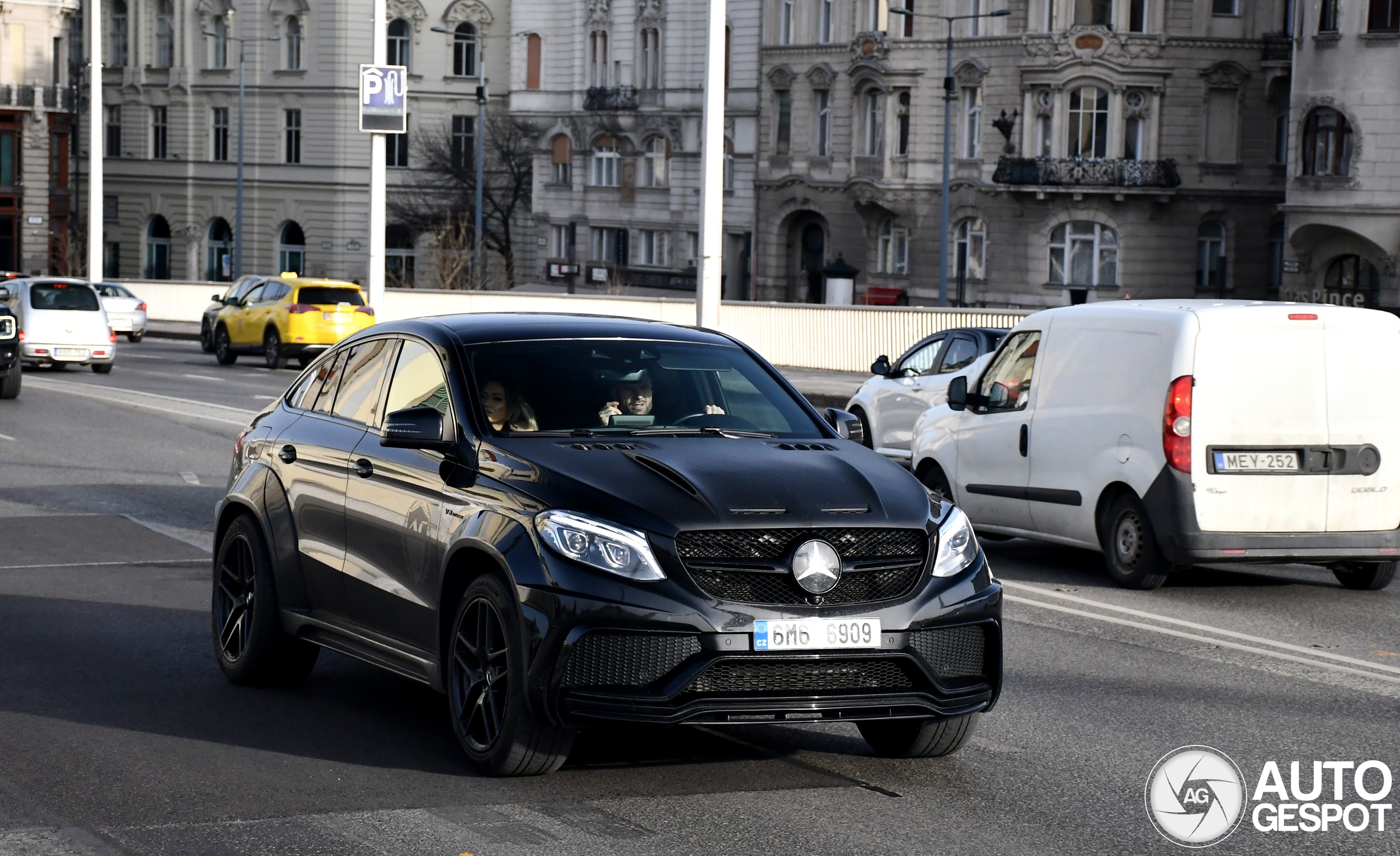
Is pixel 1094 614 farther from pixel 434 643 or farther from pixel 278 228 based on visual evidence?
pixel 278 228

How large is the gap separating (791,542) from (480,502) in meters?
1.10

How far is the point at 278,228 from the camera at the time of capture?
89.4 metres

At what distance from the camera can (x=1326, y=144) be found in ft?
176

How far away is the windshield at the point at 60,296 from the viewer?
33.3m

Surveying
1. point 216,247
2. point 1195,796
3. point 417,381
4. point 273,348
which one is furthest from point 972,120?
Result: point 1195,796

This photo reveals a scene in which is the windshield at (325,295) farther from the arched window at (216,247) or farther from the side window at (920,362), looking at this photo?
the arched window at (216,247)

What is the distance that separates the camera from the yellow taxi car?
1503 inches

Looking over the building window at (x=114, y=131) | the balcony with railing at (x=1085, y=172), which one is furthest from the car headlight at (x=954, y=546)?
the building window at (x=114, y=131)

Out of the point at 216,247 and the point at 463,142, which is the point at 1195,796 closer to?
the point at 463,142

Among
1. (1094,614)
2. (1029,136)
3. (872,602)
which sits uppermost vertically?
(1029,136)

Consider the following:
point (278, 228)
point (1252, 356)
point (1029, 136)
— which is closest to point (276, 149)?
point (278, 228)

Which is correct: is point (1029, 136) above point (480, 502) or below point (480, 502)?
above

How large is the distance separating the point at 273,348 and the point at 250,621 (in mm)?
30545

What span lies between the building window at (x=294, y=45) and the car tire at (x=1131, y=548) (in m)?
81.0
